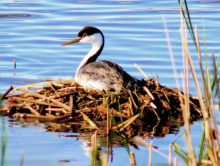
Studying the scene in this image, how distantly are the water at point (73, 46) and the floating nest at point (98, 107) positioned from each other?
318mm

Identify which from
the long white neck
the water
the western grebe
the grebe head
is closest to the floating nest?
the western grebe

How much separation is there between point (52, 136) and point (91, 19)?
872 cm

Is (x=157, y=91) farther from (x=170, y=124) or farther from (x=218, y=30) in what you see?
(x=218, y=30)


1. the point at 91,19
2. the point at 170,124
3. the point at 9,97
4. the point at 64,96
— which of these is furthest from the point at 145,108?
the point at 91,19

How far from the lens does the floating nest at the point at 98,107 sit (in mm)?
7652

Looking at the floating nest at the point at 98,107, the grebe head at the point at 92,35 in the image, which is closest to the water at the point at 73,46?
the floating nest at the point at 98,107

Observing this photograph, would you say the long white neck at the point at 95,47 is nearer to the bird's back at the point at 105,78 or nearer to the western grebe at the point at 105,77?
the western grebe at the point at 105,77

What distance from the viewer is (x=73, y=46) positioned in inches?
516

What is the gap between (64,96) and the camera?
7.99 m

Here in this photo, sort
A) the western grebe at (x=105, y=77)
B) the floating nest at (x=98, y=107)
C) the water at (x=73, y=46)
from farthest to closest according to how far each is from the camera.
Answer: the western grebe at (x=105, y=77), the floating nest at (x=98, y=107), the water at (x=73, y=46)

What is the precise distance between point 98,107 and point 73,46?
5452 millimetres

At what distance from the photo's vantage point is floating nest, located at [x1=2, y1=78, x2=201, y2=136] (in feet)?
25.1

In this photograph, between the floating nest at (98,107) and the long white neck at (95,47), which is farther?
the long white neck at (95,47)

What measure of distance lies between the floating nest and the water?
318 millimetres
